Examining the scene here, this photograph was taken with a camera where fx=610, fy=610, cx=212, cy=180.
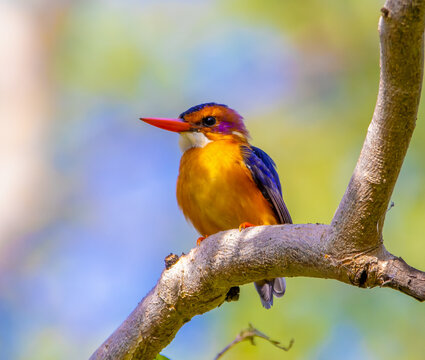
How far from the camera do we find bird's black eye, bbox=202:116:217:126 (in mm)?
4887

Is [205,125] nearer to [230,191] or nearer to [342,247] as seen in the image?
[230,191]

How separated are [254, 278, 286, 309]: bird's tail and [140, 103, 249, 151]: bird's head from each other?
1.15 m

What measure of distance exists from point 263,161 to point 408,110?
236 centimetres

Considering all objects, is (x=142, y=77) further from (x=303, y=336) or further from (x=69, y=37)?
(x=303, y=336)

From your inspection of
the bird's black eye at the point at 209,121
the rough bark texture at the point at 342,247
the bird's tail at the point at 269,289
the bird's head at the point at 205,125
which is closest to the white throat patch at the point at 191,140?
the bird's head at the point at 205,125

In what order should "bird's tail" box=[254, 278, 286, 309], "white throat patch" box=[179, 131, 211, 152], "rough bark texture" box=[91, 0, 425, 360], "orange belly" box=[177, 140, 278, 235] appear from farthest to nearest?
1. "white throat patch" box=[179, 131, 211, 152]
2. "bird's tail" box=[254, 278, 286, 309]
3. "orange belly" box=[177, 140, 278, 235]
4. "rough bark texture" box=[91, 0, 425, 360]

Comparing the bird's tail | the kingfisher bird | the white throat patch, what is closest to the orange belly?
the kingfisher bird

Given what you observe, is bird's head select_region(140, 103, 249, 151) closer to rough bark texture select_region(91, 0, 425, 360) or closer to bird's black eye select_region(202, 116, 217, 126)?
bird's black eye select_region(202, 116, 217, 126)

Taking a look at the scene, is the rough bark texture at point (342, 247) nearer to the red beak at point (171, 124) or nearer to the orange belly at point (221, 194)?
the orange belly at point (221, 194)

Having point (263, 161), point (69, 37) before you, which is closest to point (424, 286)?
point (263, 161)

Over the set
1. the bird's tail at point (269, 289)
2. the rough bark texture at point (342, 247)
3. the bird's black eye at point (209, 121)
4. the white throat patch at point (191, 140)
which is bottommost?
the bird's tail at point (269, 289)

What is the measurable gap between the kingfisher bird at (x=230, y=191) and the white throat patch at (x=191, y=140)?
0.07 metres

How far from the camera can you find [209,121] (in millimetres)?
4895

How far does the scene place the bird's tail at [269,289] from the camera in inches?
172
